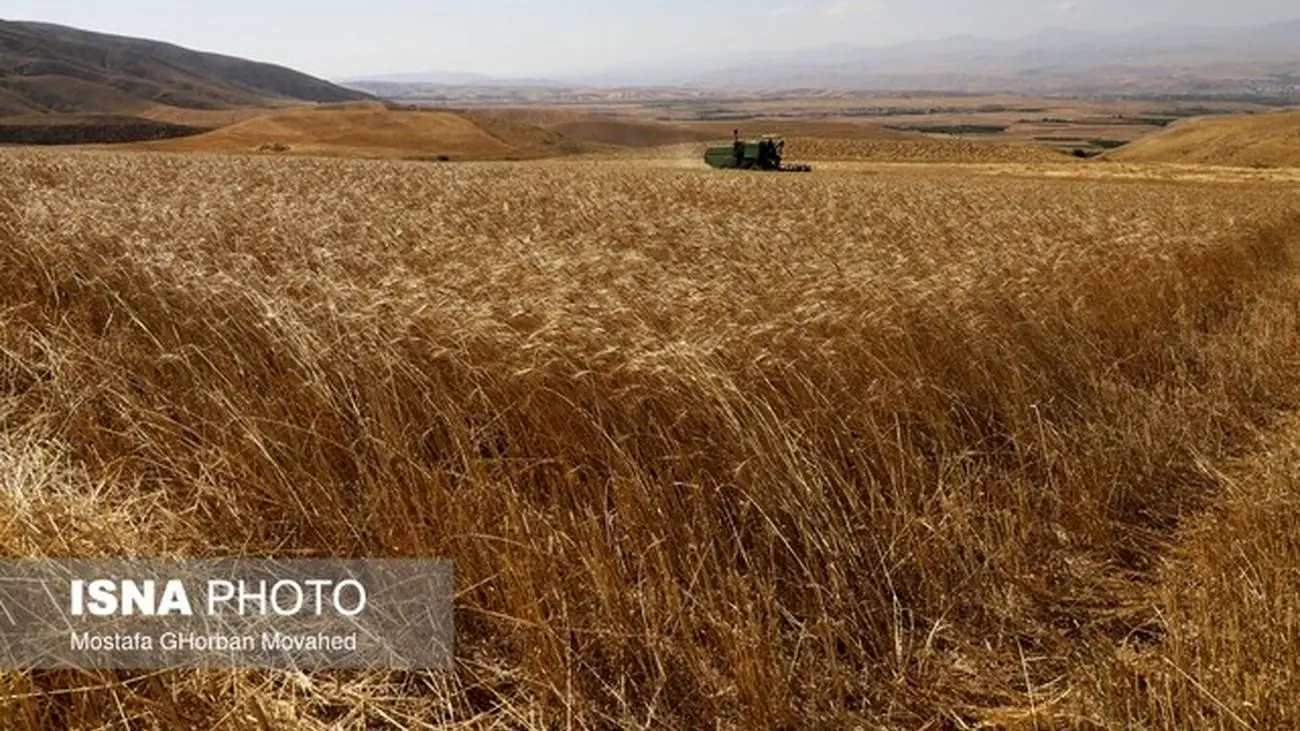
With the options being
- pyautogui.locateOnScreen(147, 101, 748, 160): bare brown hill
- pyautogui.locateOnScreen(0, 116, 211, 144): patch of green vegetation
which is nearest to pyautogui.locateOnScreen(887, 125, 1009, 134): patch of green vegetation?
pyautogui.locateOnScreen(147, 101, 748, 160): bare brown hill

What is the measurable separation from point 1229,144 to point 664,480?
75.9 m

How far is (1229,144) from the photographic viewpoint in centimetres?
6303

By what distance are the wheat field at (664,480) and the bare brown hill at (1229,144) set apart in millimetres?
62882

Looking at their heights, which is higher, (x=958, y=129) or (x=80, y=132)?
(x=958, y=129)

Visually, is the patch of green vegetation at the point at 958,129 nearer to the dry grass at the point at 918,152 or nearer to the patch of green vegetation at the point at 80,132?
the dry grass at the point at 918,152

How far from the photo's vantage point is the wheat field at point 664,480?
2.51m

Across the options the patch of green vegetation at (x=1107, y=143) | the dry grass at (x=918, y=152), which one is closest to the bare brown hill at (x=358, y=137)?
the dry grass at (x=918, y=152)

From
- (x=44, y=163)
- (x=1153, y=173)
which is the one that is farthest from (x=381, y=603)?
(x=1153, y=173)

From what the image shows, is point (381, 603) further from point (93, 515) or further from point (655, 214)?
point (655, 214)

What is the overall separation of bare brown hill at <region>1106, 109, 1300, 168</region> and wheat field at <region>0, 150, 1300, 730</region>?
62.9 m

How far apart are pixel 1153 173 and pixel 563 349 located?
47.6 metres

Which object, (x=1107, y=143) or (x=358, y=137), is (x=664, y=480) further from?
(x=1107, y=143)

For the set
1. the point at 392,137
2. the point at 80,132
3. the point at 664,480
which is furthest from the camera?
the point at 80,132

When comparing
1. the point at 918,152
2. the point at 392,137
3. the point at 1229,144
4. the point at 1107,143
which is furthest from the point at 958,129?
the point at 392,137
